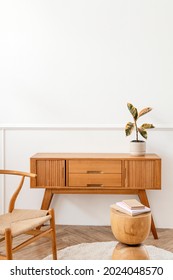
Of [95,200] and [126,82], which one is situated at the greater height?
[126,82]

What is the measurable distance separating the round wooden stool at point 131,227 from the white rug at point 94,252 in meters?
0.79

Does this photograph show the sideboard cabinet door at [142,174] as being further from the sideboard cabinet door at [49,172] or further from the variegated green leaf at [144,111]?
the sideboard cabinet door at [49,172]

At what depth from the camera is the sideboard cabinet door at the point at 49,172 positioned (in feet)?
11.2

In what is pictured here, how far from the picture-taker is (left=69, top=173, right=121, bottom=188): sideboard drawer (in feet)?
11.1

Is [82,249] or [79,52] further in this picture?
[79,52]

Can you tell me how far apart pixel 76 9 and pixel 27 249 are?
2501 mm

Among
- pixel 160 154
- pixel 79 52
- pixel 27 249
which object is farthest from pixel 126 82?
pixel 27 249

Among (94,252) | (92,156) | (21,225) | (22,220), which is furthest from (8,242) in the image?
(92,156)

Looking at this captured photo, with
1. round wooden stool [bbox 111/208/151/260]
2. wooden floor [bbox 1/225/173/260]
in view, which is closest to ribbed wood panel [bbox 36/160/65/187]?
wooden floor [bbox 1/225/173/260]

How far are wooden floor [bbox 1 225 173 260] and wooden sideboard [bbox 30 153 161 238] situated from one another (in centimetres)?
16

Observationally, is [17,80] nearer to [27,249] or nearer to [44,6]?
[44,6]

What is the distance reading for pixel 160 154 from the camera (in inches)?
147

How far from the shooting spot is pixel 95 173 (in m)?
3.40

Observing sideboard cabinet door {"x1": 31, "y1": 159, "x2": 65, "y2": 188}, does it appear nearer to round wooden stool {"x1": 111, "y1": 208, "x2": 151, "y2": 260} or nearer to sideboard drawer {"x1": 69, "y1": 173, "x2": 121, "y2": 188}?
sideboard drawer {"x1": 69, "y1": 173, "x2": 121, "y2": 188}
